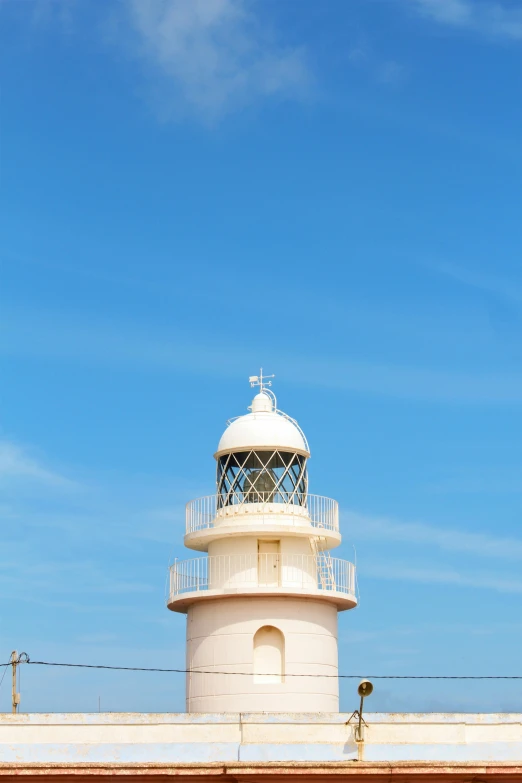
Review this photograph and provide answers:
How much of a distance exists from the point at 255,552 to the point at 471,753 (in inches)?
251

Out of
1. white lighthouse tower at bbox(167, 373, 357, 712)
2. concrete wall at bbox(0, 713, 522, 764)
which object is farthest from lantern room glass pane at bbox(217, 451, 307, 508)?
concrete wall at bbox(0, 713, 522, 764)

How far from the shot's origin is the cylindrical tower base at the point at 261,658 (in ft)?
83.4

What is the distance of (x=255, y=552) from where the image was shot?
86.1ft

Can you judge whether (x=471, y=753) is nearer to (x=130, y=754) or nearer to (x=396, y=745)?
(x=396, y=745)

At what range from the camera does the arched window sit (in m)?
25.5

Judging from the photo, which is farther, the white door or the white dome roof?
the white dome roof

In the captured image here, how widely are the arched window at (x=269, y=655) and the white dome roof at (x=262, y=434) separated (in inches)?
143

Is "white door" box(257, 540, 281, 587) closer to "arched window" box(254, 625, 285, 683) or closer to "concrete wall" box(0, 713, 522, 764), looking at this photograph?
"arched window" box(254, 625, 285, 683)

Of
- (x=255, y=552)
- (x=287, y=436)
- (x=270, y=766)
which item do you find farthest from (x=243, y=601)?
(x=270, y=766)

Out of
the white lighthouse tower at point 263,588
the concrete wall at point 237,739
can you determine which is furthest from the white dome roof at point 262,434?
the concrete wall at point 237,739

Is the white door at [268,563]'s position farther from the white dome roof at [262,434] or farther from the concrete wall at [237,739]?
the concrete wall at [237,739]

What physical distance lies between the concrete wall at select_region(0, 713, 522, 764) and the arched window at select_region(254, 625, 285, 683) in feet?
12.7

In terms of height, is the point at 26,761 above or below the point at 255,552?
below

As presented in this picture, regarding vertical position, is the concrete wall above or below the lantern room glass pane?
below
